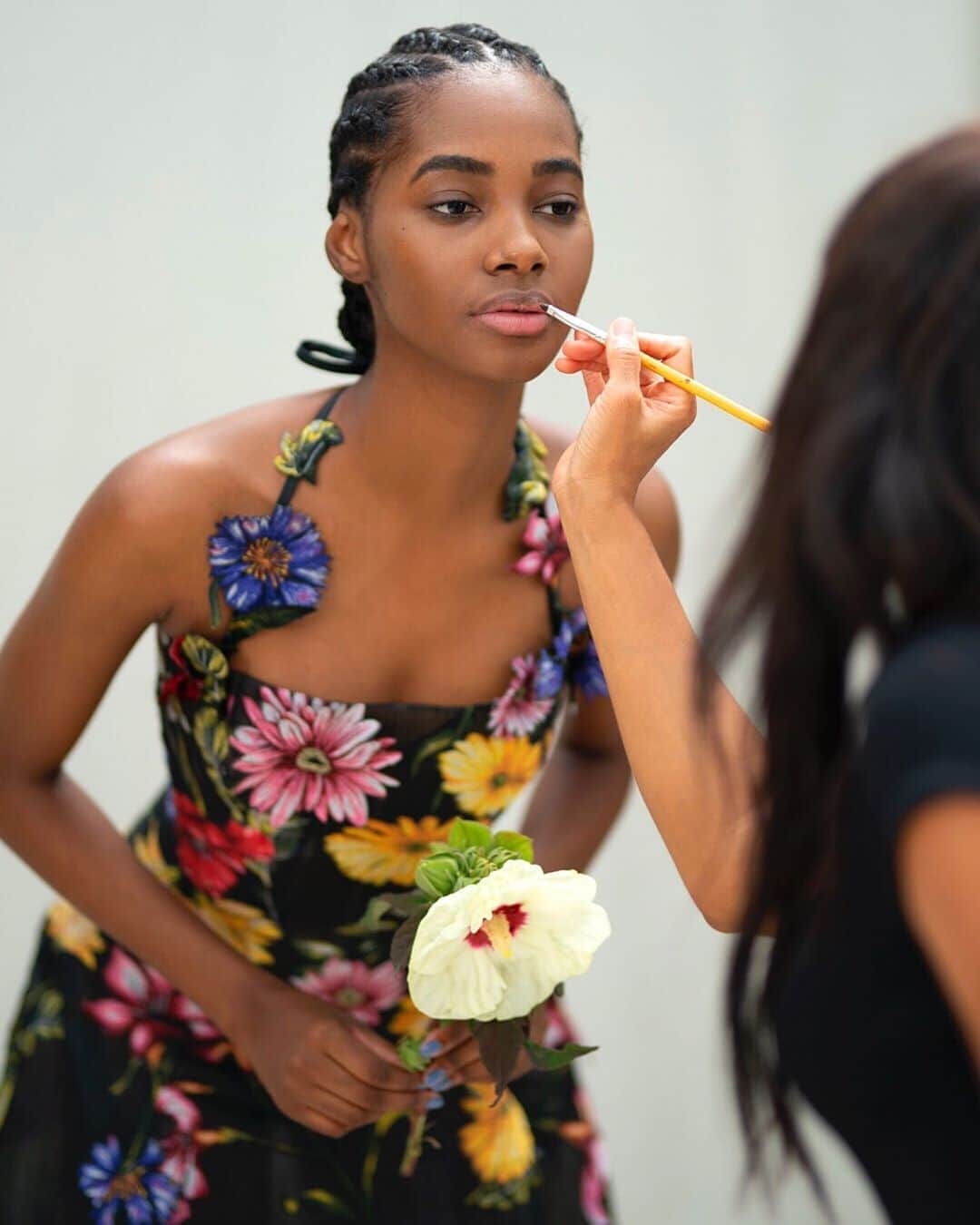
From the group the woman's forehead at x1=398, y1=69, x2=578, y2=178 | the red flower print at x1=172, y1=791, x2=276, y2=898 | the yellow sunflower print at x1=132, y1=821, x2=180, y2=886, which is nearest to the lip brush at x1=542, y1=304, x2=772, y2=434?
the woman's forehead at x1=398, y1=69, x2=578, y2=178

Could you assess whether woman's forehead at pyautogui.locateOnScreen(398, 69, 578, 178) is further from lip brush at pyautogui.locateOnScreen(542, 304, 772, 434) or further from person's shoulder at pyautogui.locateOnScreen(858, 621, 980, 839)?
person's shoulder at pyautogui.locateOnScreen(858, 621, 980, 839)

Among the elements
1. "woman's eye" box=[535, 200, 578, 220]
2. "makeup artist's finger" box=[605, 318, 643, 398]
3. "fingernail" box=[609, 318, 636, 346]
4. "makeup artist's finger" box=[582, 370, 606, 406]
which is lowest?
"makeup artist's finger" box=[605, 318, 643, 398]

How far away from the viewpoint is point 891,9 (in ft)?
7.60

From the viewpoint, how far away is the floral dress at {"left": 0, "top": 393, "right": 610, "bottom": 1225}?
1.34 m

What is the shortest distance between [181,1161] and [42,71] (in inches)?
46.3

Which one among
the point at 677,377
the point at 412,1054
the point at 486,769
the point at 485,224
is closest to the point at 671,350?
the point at 677,377

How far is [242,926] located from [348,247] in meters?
0.52

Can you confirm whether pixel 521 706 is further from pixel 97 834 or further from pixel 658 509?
pixel 97 834

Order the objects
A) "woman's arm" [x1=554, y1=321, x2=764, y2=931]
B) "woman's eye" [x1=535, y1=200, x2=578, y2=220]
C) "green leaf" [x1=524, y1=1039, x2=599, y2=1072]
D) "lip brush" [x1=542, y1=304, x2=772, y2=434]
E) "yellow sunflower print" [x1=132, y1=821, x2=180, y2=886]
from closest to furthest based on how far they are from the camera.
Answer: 1. "woman's arm" [x1=554, y1=321, x2=764, y2=931]
2. "lip brush" [x1=542, y1=304, x2=772, y2=434]
3. "green leaf" [x1=524, y1=1039, x2=599, y2=1072]
4. "woman's eye" [x1=535, y1=200, x2=578, y2=220]
5. "yellow sunflower print" [x1=132, y1=821, x2=180, y2=886]

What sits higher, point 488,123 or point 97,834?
point 488,123

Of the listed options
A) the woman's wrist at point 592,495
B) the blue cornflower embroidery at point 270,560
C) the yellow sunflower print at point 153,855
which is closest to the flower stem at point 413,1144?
the yellow sunflower print at point 153,855

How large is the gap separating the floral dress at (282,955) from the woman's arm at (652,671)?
0.35m

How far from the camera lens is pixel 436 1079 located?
1275 millimetres

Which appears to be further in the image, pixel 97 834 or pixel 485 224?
pixel 97 834
